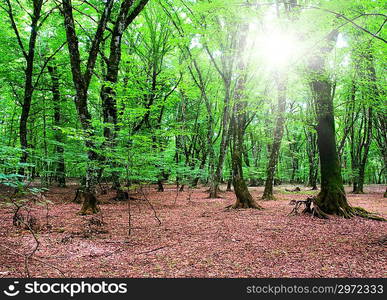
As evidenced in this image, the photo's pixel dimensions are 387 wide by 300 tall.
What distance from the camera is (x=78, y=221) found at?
7652 millimetres

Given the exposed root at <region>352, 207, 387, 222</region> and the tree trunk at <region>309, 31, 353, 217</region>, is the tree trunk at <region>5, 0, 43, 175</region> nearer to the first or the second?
the tree trunk at <region>309, 31, 353, 217</region>

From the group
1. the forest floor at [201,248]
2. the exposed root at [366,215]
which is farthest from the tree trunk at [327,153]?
the forest floor at [201,248]

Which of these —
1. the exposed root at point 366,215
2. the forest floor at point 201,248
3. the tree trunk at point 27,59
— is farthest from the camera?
the tree trunk at point 27,59

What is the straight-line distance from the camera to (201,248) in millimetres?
5152

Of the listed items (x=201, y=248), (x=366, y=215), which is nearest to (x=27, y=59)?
(x=201, y=248)

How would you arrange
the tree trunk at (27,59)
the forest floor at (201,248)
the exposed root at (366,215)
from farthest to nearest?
1. the tree trunk at (27,59)
2. the exposed root at (366,215)
3. the forest floor at (201,248)

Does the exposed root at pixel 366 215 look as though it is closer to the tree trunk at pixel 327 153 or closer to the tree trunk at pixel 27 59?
the tree trunk at pixel 327 153

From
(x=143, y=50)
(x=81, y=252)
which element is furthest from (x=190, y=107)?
(x=81, y=252)

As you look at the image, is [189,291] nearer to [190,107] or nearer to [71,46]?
[71,46]

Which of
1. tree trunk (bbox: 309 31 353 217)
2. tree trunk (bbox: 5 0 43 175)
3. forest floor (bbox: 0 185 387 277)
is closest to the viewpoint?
forest floor (bbox: 0 185 387 277)

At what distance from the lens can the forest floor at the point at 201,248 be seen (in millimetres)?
3936

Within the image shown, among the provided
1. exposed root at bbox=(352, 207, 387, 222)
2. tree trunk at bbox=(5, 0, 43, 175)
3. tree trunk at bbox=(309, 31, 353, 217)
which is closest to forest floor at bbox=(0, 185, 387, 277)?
exposed root at bbox=(352, 207, 387, 222)

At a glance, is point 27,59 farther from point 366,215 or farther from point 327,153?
point 366,215

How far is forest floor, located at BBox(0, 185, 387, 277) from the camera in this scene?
3.94m
